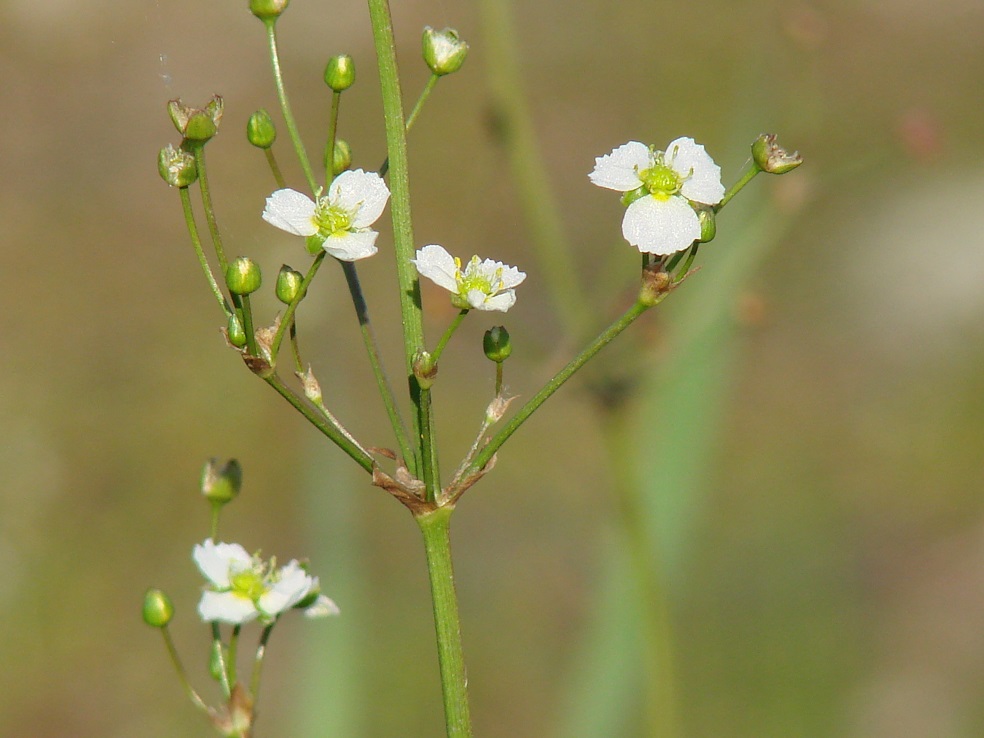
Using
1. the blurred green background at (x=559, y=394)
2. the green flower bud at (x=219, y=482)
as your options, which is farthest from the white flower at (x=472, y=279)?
the blurred green background at (x=559, y=394)

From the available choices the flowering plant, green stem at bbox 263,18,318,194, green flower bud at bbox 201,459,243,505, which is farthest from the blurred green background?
green stem at bbox 263,18,318,194

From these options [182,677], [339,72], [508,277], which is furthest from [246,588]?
[339,72]

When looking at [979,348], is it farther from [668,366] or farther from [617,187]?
[617,187]

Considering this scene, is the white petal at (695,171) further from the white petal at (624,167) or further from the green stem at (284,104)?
the green stem at (284,104)

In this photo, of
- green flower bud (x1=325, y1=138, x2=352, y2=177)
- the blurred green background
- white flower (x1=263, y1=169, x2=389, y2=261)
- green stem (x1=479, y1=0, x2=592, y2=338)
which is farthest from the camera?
the blurred green background

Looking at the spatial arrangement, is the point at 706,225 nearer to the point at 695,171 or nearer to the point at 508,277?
the point at 695,171

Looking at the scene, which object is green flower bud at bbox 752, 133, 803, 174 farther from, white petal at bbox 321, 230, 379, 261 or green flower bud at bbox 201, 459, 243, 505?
green flower bud at bbox 201, 459, 243, 505
